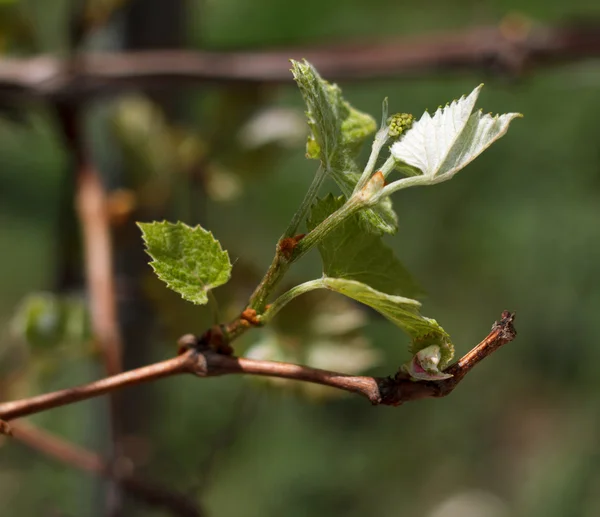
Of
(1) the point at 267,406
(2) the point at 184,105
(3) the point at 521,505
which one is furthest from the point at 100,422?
(3) the point at 521,505

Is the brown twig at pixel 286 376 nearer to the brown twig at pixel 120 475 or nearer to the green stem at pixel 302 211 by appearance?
the green stem at pixel 302 211

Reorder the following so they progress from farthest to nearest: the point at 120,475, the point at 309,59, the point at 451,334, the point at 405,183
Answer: the point at 451,334 → the point at 309,59 → the point at 120,475 → the point at 405,183

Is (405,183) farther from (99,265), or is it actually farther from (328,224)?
(99,265)

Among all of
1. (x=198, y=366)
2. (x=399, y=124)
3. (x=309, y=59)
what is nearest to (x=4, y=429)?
(x=198, y=366)

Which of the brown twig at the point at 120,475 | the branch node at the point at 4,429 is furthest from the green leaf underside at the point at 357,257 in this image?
the brown twig at the point at 120,475

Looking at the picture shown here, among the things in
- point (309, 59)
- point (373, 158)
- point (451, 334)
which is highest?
point (309, 59)
